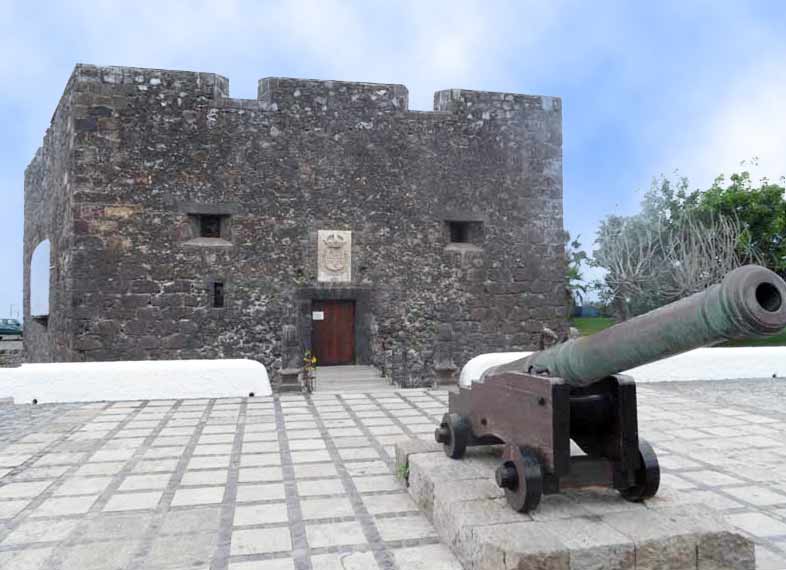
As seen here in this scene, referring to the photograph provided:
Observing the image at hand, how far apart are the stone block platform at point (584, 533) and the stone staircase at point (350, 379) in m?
5.95

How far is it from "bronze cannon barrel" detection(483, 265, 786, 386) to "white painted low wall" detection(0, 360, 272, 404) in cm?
543

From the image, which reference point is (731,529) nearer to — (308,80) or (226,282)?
(226,282)

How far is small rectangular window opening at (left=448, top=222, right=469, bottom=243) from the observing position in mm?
11227

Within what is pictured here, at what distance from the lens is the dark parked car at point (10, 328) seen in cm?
2586

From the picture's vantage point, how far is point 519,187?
1129 centimetres

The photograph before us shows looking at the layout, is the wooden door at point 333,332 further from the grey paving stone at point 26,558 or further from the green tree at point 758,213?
the green tree at point 758,213

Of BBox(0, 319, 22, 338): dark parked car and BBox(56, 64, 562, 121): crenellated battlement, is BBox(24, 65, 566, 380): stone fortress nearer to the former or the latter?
BBox(56, 64, 562, 121): crenellated battlement

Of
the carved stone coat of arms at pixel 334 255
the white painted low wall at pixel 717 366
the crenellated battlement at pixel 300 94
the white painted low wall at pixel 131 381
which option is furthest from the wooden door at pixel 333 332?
the crenellated battlement at pixel 300 94

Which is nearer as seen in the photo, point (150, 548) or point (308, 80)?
point (150, 548)

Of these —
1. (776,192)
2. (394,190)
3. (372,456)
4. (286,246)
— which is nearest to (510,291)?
(394,190)

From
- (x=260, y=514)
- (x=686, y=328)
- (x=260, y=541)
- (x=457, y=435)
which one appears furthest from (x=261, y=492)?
(x=686, y=328)

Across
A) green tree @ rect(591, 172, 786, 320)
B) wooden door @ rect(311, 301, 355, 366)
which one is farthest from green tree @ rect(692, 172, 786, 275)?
wooden door @ rect(311, 301, 355, 366)

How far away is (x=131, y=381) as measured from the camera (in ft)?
24.2

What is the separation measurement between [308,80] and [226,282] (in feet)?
11.9
